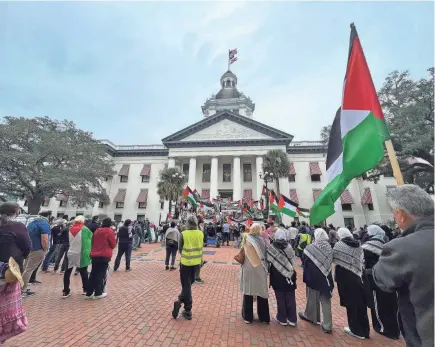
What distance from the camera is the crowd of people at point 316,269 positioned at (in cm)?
152

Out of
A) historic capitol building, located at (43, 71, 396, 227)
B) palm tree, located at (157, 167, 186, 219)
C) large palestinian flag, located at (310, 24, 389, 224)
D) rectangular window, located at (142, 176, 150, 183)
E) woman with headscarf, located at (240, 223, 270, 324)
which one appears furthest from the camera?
rectangular window, located at (142, 176, 150, 183)

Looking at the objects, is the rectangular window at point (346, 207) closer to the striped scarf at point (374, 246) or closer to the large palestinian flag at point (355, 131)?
the striped scarf at point (374, 246)

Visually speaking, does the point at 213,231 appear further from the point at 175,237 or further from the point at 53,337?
the point at 53,337

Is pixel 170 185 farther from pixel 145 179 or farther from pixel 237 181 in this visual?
pixel 145 179

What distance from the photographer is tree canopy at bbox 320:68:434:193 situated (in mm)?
15125

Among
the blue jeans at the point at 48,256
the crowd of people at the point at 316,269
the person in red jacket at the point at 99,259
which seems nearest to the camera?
the crowd of people at the point at 316,269

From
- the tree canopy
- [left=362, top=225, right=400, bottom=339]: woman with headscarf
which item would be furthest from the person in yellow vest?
the tree canopy

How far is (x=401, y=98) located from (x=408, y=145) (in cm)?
474

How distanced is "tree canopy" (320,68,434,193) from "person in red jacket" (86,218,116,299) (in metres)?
17.6

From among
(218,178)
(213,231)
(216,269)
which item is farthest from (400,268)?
(218,178)

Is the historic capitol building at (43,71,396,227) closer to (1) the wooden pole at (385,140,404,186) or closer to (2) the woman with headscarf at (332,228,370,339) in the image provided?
(2) the woman with headscarf at (332,228,370,339)

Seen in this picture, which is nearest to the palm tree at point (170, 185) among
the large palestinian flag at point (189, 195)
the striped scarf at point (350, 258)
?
the large palestinian flag at point (189, 195)

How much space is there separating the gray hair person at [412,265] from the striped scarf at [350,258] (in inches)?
89.2

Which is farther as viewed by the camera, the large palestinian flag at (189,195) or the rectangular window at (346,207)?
the rectangular window at (346,207)
